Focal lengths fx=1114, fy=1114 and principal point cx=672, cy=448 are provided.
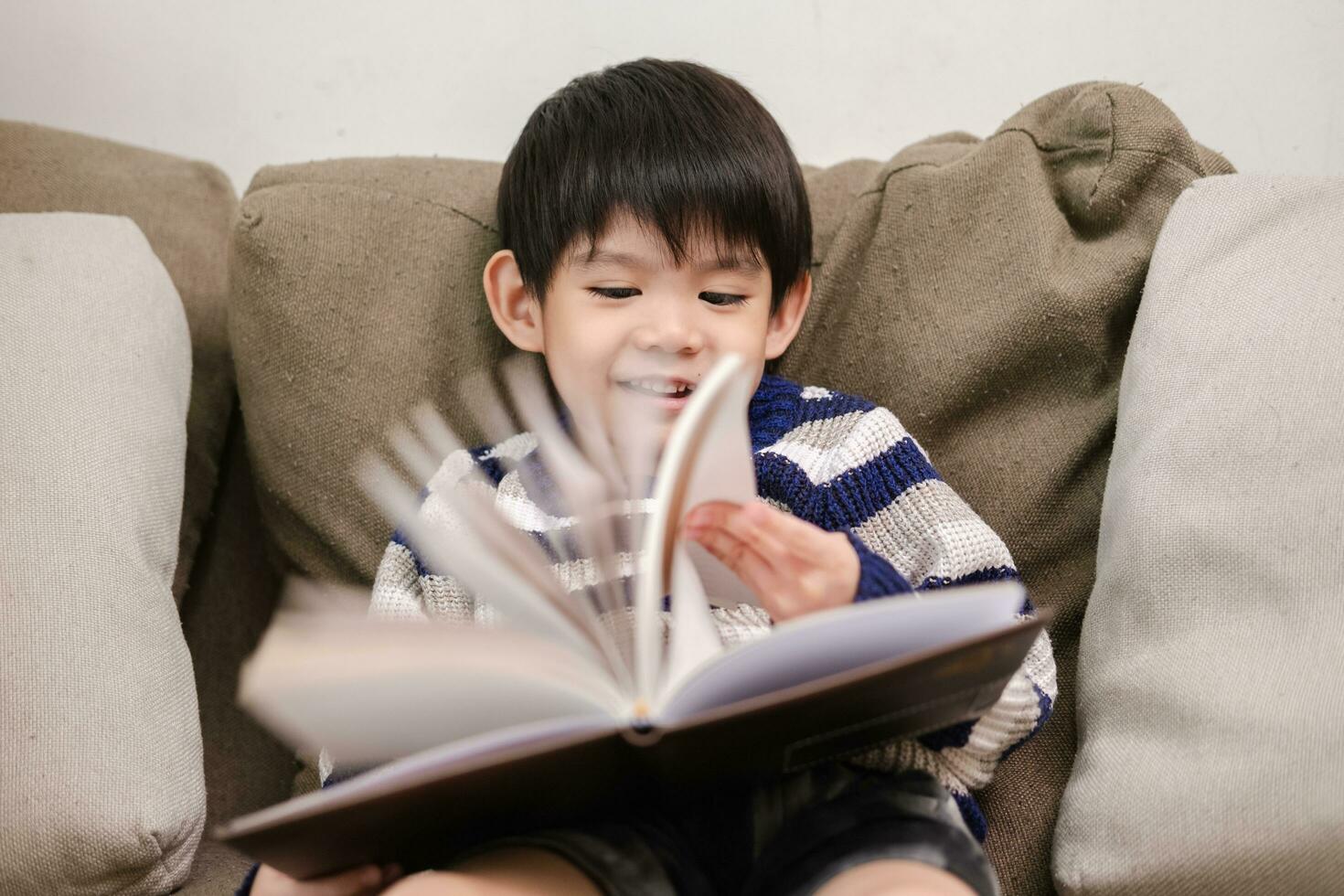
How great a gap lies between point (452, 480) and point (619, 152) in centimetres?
33

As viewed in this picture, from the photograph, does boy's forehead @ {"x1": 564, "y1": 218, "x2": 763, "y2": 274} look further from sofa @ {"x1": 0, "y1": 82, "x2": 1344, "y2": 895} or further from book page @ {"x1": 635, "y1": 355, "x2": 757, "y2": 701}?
book page @ {"x1": 635, "y1": 355, "x2": 757, "y2": 701}

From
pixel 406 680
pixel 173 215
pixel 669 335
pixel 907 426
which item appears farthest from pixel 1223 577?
pixel 173 215

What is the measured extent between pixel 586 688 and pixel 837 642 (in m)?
0.14

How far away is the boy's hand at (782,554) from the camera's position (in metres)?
0.67

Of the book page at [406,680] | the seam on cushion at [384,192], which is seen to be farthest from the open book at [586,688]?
the seam on cushion at [384,192]

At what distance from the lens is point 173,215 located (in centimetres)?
122

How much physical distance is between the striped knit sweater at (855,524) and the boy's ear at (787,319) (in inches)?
1.6

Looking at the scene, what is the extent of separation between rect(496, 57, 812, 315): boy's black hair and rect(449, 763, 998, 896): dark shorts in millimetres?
437

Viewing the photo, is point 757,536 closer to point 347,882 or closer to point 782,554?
point 782,554

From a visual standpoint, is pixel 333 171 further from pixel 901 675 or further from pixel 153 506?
pixel 901 675

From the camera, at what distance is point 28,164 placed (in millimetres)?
1171

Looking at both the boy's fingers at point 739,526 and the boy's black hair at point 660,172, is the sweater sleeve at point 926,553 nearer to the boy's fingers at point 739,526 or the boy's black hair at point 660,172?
the boy's fingers at point 739,526

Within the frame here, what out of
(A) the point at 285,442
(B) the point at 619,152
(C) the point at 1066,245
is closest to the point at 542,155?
(B) the point at 619,152

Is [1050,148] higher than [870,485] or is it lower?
higher
